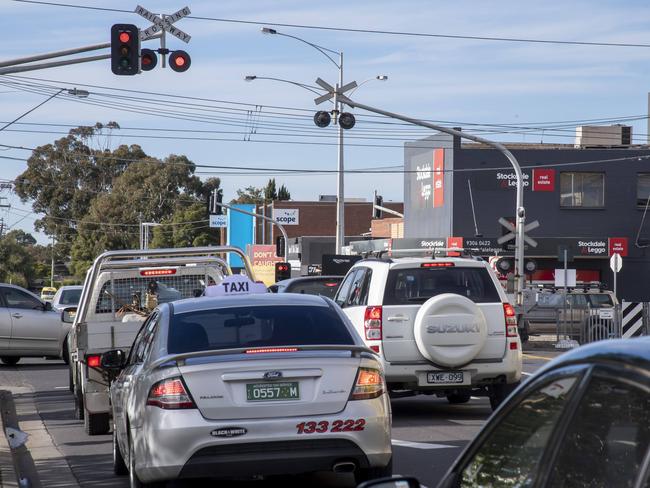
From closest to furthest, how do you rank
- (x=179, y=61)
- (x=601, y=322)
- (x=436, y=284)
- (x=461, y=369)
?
1. (x=461, y=369)
2. (x=436, y=284)
3. (x=179, y=61)
4. (x=601, y=322)

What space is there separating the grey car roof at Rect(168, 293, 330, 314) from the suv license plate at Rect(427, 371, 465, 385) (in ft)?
14.8

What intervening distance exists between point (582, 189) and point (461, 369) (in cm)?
4374

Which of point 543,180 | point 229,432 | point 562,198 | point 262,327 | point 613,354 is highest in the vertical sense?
point 543,180

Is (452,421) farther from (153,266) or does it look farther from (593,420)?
(593,420)

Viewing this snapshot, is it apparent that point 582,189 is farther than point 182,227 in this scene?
No

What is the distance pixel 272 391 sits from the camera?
7.94 m

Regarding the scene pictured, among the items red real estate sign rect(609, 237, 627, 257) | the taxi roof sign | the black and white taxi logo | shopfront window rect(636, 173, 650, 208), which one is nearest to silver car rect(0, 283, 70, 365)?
the taxi roof sign

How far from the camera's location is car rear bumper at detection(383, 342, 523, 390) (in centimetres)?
1355

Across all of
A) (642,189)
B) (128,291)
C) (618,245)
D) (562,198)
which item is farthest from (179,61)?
(642,189)

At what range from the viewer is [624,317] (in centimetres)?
3080

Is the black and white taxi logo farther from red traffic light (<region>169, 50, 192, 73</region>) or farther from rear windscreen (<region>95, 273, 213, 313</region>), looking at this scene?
red traffic light (<region>169, 50, 192, 73</region>)

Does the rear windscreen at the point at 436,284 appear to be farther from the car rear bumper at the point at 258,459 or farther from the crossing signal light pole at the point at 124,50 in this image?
the crossing signal light pole at the point at 124,50

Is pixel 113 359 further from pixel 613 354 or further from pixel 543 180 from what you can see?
pixel 543 180

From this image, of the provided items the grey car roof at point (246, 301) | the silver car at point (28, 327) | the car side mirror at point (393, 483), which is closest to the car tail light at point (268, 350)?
the grey car roof at point (246, 301)
